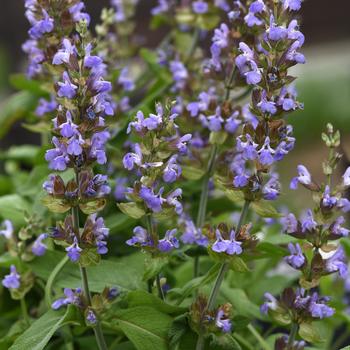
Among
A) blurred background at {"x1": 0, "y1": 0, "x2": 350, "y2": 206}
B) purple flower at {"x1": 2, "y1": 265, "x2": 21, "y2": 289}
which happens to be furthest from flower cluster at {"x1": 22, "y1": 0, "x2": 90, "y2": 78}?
blurred background at {"x1": 0, "y1": 0, "x2": 350, "y2": 206}

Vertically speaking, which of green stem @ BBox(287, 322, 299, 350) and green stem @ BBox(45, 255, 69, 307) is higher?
green stem @ BBox(45, 255, 69, 307)

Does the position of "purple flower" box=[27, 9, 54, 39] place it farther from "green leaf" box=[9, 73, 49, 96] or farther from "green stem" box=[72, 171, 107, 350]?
"green leaf" box=[9, 73, 49, 96]

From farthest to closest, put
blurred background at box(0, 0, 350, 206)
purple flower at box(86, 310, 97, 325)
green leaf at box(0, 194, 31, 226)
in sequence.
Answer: blurred background at box(0, 0, 350, 206) → green leaf at box(0, 194, 31, 226) → purple flower at box(86, 310, 97, 325)

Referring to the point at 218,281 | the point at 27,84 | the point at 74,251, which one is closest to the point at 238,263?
the point at 218,281

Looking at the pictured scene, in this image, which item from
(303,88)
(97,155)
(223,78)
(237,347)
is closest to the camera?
(97,155)

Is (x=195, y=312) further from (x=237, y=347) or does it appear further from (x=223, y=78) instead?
(x=223, y=78)

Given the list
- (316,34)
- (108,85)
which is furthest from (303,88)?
(108,85)
